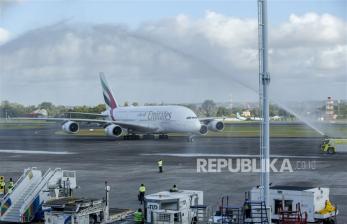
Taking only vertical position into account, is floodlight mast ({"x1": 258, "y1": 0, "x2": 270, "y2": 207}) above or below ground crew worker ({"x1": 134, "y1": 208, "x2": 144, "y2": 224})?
above

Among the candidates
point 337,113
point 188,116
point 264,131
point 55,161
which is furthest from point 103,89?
point 264,131

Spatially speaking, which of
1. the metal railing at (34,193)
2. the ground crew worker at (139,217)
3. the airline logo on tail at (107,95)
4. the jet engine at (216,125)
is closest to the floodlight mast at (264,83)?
the ground crew worker at (139,217)

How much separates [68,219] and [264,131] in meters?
7.55

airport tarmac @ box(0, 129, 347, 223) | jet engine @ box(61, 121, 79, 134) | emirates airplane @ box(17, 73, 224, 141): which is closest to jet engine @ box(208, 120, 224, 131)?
emirates airplane @ box(17, 73, 224, 141)

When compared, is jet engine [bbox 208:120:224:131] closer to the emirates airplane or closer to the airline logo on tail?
the emirates airplane

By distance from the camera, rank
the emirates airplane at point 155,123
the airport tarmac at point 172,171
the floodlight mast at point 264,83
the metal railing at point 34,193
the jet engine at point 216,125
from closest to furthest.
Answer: the floodlight mast at point 264,83 < the metal railing at point 34,193 < the airport tarmac at point 172,171 < the emirates airplane at point 155,123 < the jet engine at point 216,125

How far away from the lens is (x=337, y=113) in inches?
2793

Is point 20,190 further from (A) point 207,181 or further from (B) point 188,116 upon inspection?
(B) point 188,116

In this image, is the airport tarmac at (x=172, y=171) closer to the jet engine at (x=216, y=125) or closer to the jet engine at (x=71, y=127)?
the jet engine at (x=216, y=125)

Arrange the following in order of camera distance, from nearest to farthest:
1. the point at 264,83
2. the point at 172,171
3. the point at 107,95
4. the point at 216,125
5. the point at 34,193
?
the point at 264,83
the point at 34,193
the point at 172,171
the point at 216,125
the point at 107,95

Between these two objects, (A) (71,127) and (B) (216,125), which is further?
(A) (71,127)

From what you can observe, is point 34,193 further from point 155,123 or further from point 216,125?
point 216,125

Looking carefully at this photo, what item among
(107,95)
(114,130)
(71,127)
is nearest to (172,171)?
(114,130)

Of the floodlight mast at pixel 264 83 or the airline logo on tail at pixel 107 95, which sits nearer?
the floodlight mast at pixel 264 83
